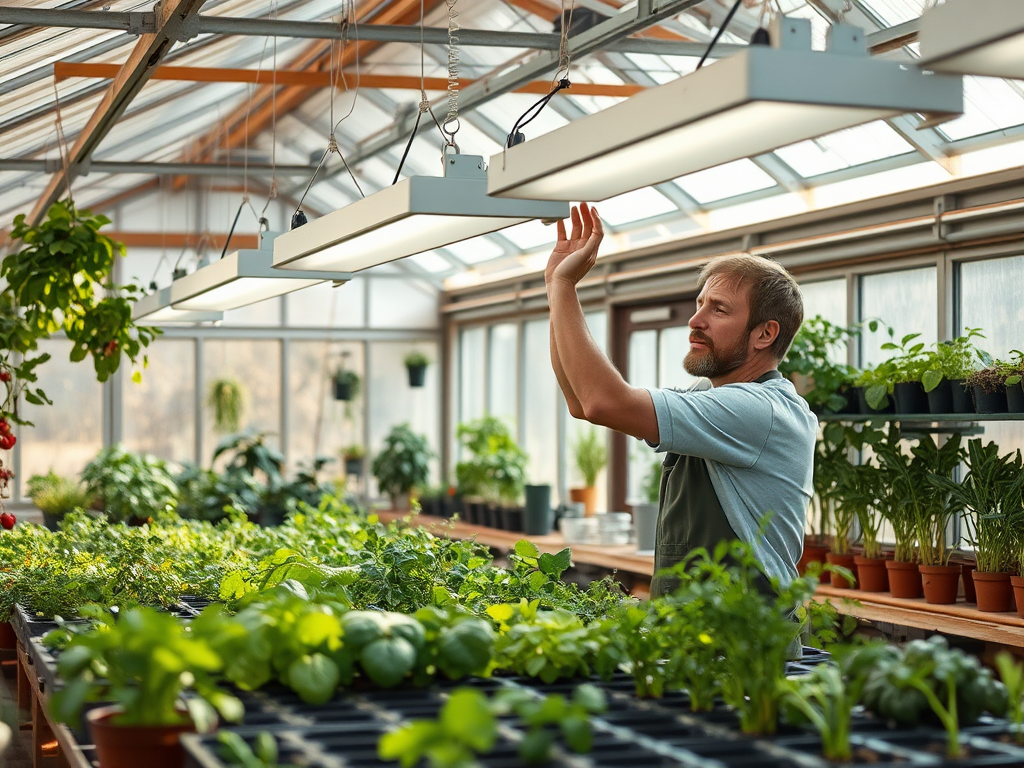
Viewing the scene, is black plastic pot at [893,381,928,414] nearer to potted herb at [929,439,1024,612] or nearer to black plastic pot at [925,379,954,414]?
black plastic pot at [925,379,954,414]

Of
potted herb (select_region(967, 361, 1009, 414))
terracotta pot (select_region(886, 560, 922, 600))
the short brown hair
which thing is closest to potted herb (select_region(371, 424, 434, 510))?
terracotta pot (select_region(886, 560, 922, 600))

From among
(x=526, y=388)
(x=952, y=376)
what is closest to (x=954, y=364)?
(x=952, y=376)

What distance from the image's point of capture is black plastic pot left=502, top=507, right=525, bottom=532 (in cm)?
804

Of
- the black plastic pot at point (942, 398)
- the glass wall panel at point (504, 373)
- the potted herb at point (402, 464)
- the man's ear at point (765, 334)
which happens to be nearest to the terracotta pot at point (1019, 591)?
the black plastic pot at point (942, 398)

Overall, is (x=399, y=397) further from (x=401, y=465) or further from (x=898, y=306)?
(x=898, y=306)

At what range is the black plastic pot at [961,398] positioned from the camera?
4.57 meters

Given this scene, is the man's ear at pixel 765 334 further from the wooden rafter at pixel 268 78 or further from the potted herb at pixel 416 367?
the potted herb at pixel 416 367

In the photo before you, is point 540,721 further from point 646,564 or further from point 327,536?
point 646,564

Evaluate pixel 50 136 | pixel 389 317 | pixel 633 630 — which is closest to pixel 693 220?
pixel 50 136

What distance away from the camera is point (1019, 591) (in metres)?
4.27

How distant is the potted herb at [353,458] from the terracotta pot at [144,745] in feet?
29.5

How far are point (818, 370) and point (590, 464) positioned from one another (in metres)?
3.39

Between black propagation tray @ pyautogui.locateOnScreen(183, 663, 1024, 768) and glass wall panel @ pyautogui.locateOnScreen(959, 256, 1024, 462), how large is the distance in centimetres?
371

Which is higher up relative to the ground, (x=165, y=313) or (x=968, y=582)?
(x=165, y=313)
